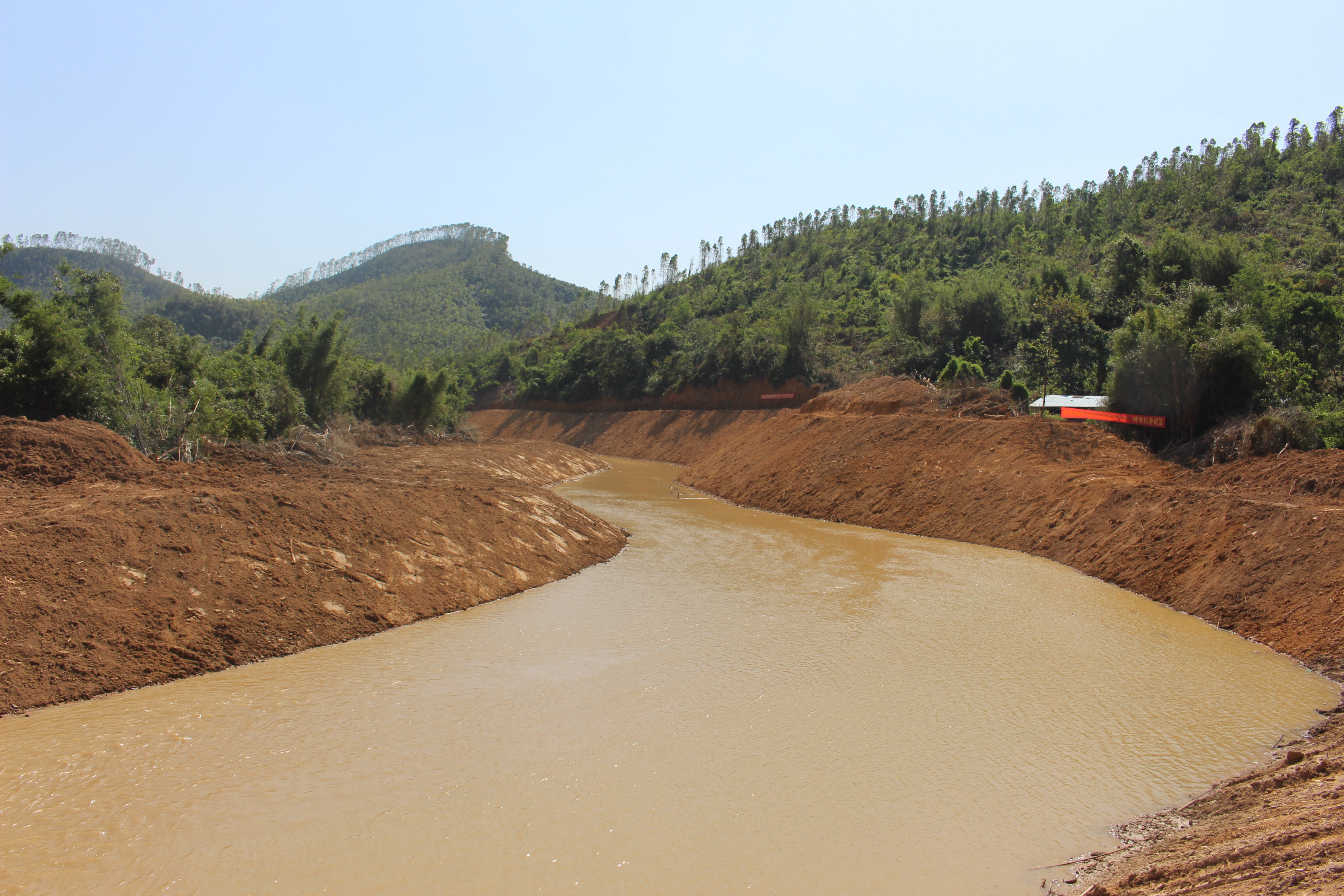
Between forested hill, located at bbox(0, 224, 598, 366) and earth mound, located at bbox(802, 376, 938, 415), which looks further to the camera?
forested hill, located at bbox(0, 224, 598, 366)

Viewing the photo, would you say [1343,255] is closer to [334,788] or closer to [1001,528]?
[1001,528]

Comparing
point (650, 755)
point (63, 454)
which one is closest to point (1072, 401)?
point (650, 755)

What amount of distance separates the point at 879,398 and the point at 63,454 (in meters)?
30.9

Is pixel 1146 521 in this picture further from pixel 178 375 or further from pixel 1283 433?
pixel 178 375

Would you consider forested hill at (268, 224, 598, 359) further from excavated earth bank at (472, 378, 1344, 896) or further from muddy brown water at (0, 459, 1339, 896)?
muddy brown water at (0, 459, 1339, 896)

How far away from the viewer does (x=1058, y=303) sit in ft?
144

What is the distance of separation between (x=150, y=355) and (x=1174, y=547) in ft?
109

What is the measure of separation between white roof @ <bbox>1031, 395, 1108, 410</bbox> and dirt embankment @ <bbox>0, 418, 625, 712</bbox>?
2472cm

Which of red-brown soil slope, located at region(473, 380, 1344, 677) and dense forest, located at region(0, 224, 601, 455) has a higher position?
dense forest, located at region(0, 224, 601, 455)

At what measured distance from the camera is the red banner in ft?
80.9

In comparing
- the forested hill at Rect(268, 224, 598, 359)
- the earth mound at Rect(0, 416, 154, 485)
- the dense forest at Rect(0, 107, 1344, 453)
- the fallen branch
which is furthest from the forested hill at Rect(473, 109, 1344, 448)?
the forested hill at Rect(268, 224, 598, 359)

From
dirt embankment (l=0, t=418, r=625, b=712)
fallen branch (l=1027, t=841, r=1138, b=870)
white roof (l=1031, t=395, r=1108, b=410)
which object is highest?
white roof (l=1031, t=395, r=1108, b=410)

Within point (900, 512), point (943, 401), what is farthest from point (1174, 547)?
point (943, 401)

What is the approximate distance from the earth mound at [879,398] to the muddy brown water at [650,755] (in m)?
20.7
